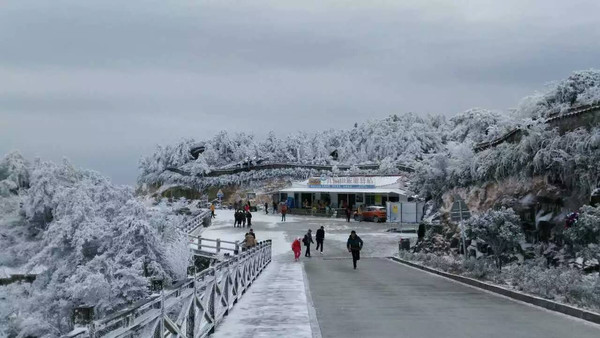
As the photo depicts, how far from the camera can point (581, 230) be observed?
1847 centimetres

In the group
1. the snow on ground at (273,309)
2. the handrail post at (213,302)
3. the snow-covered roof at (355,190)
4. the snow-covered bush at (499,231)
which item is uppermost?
the snow-covered roof at (355,190)

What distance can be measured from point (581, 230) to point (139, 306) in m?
15.7

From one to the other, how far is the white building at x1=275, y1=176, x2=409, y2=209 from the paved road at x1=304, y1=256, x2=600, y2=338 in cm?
4373

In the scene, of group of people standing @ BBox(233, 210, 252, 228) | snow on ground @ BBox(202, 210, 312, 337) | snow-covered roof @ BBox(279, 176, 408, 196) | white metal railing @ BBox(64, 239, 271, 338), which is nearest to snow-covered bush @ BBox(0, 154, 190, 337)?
snow on ground @ BBox(202, 210, 312, 337)

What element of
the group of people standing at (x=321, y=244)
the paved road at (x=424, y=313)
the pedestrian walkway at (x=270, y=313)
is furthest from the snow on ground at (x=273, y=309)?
the group of people standing at (x=321, y=244)

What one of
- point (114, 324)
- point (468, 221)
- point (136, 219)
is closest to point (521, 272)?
point (468, 221)

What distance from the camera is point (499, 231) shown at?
20.2 m

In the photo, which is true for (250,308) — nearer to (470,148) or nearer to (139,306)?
(139,306)

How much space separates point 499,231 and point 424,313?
839 cm

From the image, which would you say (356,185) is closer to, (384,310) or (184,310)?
(384,310)

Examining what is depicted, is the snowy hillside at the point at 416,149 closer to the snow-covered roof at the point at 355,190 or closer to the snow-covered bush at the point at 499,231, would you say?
the snow-covered roof at the point at 355,190

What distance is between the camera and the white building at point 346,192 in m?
64.0

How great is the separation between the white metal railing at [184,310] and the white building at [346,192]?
49.3 meters

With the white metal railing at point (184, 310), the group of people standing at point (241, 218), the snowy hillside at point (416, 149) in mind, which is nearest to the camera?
the white metal railing at point (184, 310)
